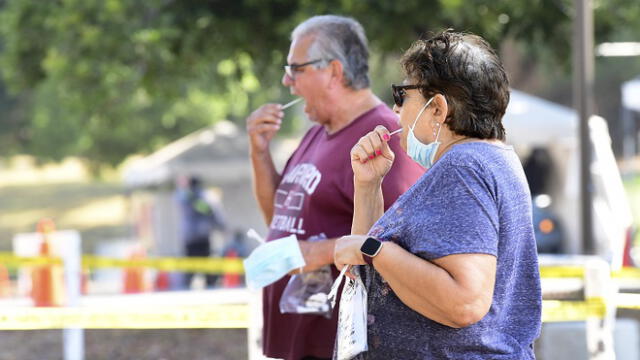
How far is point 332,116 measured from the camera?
3.54 meters

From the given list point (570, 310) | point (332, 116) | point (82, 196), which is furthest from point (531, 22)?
point (82, 196)

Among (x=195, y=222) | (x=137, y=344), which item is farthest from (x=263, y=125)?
(x=195, y=222)

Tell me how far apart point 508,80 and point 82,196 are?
48.4m

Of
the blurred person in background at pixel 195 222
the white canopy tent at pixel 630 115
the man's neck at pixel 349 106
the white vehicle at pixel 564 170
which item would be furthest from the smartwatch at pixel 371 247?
the blurred person in background at pixel 195 222

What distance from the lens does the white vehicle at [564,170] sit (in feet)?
39.4

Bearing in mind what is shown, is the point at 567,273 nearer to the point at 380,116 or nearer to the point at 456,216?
the point at 380,116

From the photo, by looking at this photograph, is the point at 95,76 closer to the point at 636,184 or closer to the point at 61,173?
the point at 636,184

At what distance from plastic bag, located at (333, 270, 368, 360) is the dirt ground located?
5142 millimetres

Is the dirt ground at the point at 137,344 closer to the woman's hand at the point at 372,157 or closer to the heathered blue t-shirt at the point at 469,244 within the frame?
the woman's hand at the point at 372,157

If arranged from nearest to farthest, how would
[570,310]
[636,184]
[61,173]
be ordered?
[570,310] < [636,184] < [61,173]

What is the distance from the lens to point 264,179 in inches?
154

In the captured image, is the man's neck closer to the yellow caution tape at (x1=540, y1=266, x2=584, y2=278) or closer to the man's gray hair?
the man's gray hair

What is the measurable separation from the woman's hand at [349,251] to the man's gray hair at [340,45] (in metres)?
1.19

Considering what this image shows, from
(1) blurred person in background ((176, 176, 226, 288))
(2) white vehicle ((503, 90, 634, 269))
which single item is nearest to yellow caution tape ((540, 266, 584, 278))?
(2) white vehicle ((503, 90, 634, 269))
